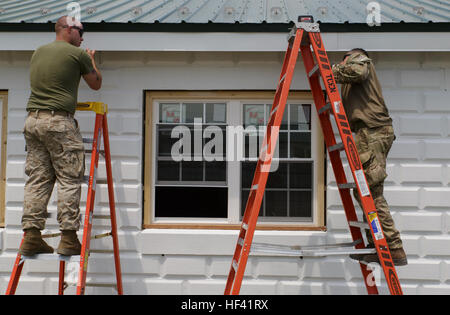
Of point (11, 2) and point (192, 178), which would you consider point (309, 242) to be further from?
point (11, 2)

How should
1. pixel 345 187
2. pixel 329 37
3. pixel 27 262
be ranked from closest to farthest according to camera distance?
pixel 345 187, pixel 329 37, pixel 27 262

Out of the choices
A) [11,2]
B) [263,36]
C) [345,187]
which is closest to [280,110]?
[345,187]

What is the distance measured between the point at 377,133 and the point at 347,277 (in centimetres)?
164

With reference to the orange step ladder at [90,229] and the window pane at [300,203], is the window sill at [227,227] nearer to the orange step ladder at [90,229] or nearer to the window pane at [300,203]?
the window pane at [300,203]

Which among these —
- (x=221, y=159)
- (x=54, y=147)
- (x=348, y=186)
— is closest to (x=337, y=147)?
(x=348, y=186)

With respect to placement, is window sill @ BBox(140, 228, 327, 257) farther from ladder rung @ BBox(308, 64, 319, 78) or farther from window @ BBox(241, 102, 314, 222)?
ladder rung @ BBox(308, 64, 319, 78)

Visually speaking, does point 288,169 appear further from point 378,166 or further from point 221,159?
point 378,166

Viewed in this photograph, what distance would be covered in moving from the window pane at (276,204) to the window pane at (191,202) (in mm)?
456

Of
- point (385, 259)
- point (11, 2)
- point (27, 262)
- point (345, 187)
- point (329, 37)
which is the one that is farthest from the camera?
point (11, 2)

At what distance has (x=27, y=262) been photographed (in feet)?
16.3

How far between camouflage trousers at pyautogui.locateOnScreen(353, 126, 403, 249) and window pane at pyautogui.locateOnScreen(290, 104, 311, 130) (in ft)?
3.45

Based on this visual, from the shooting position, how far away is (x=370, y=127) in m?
3.99

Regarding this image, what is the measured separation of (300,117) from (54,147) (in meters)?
2.56

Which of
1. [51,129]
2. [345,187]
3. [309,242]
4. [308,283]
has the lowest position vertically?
[308,283]
